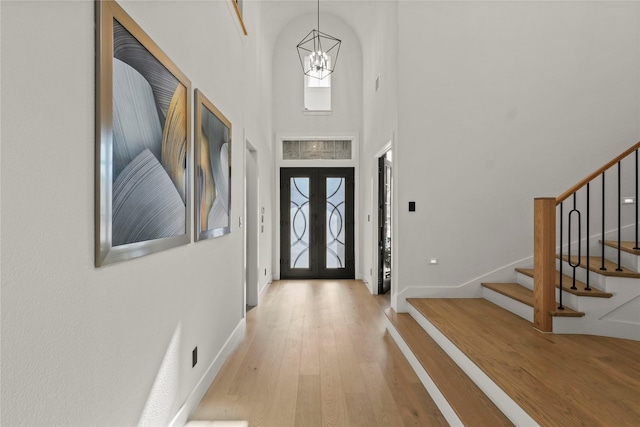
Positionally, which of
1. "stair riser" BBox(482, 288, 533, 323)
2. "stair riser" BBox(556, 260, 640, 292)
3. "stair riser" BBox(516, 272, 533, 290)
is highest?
"stair riser" BBox(556, 260, 640, 292)

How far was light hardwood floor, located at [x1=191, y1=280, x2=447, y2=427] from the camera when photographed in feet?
7.09

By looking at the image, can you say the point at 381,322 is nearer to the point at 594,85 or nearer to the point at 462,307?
the point at 462,307

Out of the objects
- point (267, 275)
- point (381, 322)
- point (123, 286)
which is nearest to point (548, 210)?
point (381, 322)

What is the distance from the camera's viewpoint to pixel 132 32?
1.41m

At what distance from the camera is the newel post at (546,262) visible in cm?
272

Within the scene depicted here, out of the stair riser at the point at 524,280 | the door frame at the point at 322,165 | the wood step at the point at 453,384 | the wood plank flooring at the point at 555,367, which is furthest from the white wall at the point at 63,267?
the door frame at the point at 322,165

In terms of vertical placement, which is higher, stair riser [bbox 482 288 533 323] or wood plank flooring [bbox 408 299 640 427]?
stair riser [bbox 482 288 533 323]

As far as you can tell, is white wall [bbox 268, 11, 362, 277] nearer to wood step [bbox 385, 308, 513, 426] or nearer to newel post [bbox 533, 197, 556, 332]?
wood step [bbox 385, 308, 513, 426]

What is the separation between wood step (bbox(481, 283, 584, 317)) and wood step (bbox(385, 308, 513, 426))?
0.91m

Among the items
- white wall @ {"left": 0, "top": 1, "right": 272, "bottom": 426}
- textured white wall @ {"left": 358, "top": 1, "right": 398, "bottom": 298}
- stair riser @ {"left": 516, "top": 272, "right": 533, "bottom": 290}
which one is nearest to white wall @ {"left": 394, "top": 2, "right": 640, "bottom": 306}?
stair riser @ {"left": 516, "top": 272, "right": 533, "bottom": 290}

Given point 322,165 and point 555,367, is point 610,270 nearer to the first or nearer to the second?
point 555,367

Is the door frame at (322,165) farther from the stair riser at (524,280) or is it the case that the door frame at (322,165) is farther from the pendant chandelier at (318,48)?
the stair riser at (524,280)

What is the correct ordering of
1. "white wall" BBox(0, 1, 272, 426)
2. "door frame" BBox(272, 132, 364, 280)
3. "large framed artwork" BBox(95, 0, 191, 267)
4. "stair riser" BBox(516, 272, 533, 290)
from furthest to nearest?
"door frame" BBox(272, 132, 364, 280)
"stair riser" BBox(516, 272, 533, 290)
"large framed artwork" BBox(95, 0, 191, 267)
"white wall" BBox(0, 1, 272, 426)

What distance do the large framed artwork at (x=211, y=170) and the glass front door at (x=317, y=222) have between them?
3459 mm
